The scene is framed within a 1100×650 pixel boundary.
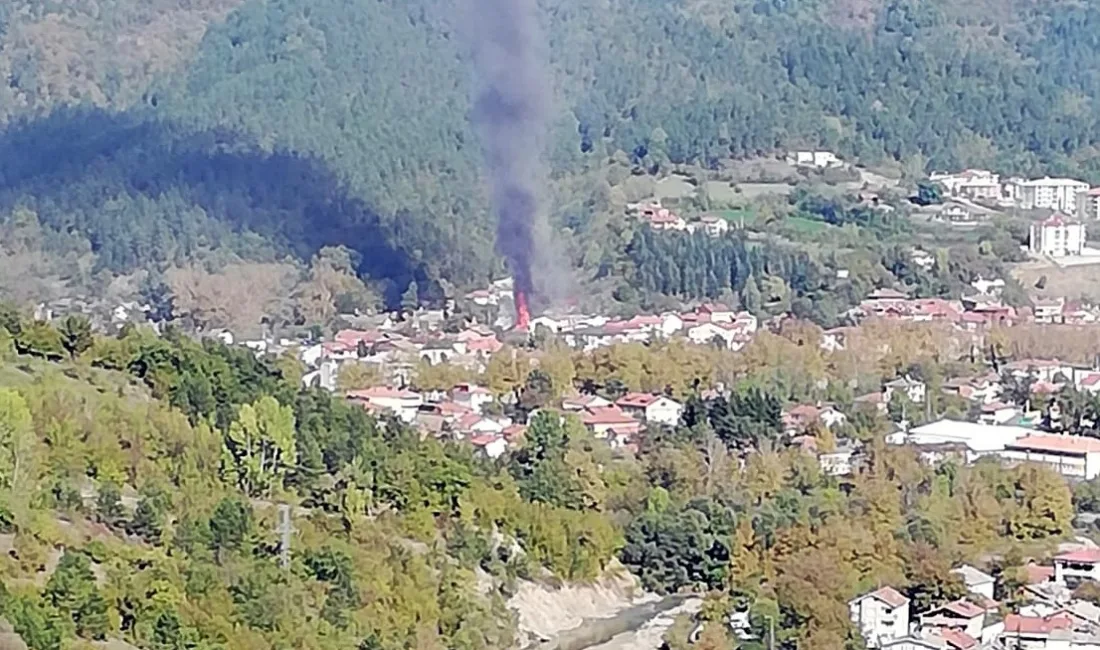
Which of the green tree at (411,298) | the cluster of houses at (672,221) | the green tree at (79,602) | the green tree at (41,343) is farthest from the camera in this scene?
the cluster of houses at (672,221)

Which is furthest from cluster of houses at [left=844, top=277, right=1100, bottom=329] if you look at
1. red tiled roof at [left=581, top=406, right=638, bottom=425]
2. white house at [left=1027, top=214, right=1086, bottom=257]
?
red tiled roof at [left=581, top=406, right=638, bottom=425]

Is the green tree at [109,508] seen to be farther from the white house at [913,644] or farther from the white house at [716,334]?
the white house at [716,334]

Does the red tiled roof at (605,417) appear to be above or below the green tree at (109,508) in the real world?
below

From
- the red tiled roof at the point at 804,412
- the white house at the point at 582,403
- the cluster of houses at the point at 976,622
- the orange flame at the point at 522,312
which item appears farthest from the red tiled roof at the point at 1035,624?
the orange flame at the point at 522,312

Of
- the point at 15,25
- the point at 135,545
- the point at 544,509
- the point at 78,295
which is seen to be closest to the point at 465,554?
the point at 544,509

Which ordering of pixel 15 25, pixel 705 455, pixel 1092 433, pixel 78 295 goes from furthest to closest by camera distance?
pixel 15 25, pixel 78 295, pixel 1092 433, pixel 705 455

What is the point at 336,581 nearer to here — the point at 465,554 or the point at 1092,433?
the point at 465,554

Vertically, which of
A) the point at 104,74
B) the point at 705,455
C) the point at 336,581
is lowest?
the point at 104,74
